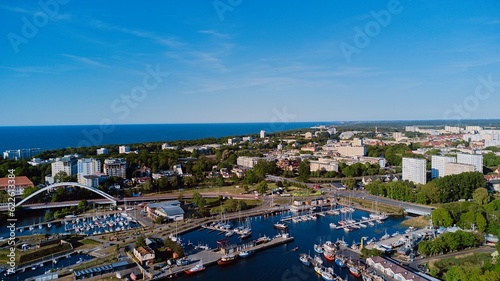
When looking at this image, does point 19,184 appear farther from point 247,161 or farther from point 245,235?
point 247,161

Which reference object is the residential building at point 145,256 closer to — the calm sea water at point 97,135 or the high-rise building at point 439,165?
the calm sea water at point 97,135

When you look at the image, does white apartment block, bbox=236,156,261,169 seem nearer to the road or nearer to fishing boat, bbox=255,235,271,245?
the road

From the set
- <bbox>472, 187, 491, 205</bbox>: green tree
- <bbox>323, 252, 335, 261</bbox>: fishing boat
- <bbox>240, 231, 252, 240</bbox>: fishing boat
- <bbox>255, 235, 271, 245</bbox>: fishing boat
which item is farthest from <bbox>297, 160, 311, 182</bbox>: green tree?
<bbox>323, 252, 335, 261</bbox>: fishing boat

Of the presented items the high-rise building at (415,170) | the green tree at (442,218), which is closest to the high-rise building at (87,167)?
the high-rise building at (415,170)

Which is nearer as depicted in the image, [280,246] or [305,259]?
[305,259]

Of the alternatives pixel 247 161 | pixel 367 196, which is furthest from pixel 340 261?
pixel 247 161

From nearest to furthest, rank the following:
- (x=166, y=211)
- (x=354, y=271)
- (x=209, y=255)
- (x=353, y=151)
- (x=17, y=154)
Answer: (x=354, y=271), (x=209, y=255), (x=166, y=211), (x=17, y=154), (x=353, y=151)

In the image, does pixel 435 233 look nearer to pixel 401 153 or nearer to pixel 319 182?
pixel 319 182
